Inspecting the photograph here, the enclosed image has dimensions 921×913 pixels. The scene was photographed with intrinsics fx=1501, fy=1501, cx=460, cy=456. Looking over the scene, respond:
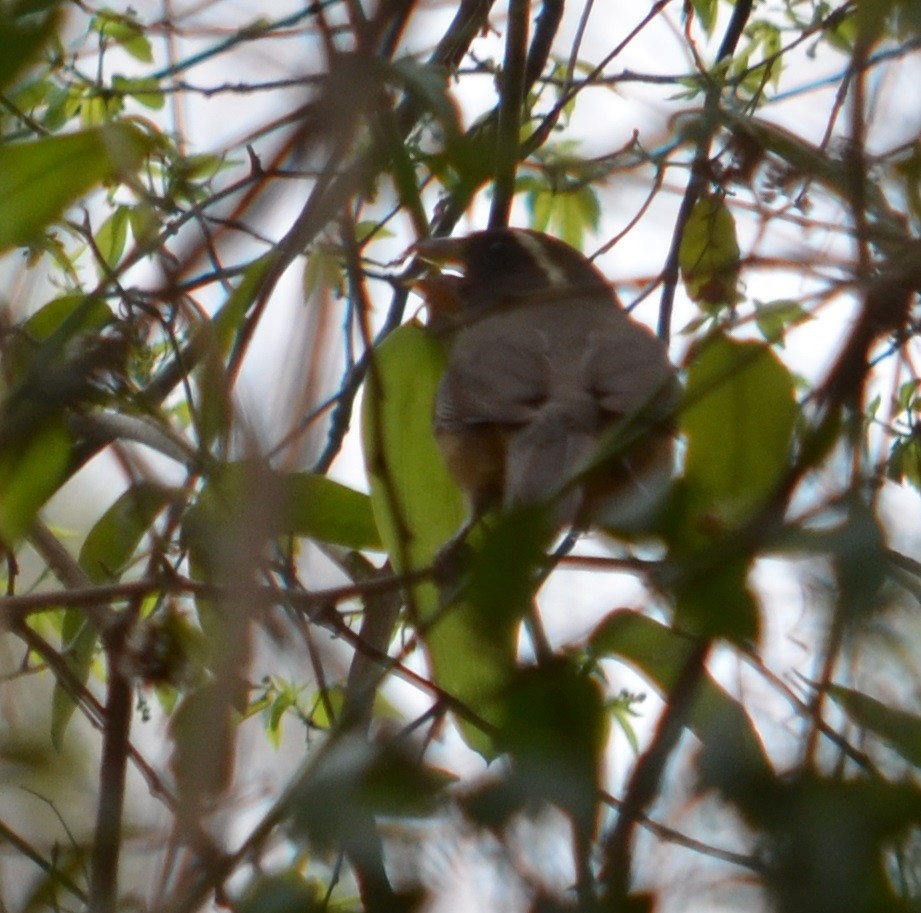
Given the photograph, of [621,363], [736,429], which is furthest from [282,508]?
[621,363]

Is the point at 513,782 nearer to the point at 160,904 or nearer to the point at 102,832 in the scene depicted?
the point at 160,904

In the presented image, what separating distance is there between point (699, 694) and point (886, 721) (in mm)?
174

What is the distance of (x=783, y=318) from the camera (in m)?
2.31

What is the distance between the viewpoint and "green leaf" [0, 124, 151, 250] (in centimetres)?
196

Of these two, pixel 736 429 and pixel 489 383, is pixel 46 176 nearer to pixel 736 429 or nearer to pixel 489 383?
pixel 736 429

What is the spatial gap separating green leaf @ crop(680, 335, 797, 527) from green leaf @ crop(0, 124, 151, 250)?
80cm

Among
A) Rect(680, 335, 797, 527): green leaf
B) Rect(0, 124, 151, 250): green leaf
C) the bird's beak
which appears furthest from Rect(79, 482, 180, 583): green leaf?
Rect(680, 335, 797, 527): green leaf

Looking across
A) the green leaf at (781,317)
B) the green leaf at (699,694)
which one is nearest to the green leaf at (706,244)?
the green leaf at (781,317)

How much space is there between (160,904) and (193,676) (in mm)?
937

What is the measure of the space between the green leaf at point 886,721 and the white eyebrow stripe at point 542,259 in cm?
339

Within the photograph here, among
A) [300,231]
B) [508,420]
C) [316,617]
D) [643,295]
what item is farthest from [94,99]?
[300,231]

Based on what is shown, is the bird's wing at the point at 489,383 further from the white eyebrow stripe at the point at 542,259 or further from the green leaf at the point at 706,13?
the green leaf at the point at 706,13

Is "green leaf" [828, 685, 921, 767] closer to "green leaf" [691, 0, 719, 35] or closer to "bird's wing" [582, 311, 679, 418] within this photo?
"bird's wing" [582, 311, 679, 418]

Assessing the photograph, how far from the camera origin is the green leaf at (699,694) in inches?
48.3
